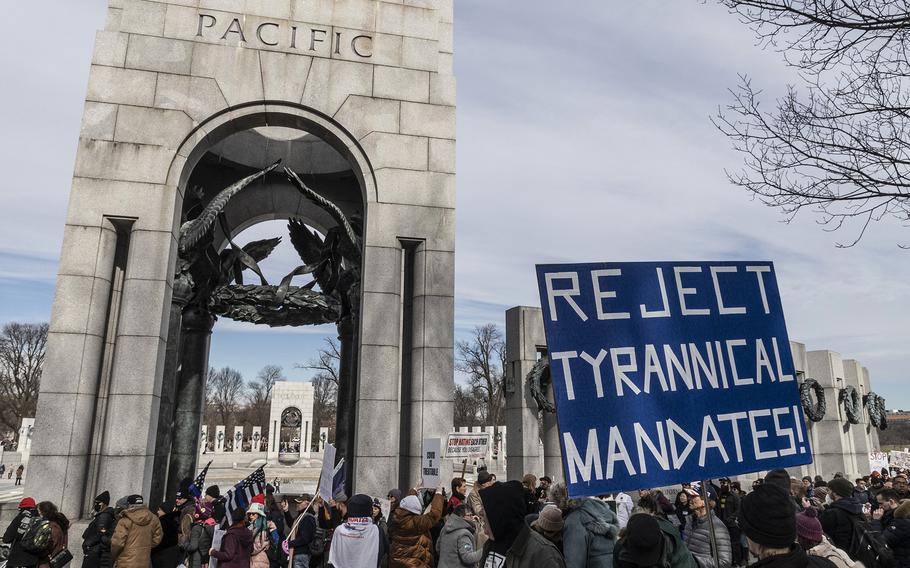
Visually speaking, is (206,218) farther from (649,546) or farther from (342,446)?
(649,546)

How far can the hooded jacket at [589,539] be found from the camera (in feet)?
16.1

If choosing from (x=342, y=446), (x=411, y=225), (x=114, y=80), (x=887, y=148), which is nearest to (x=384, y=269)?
(x=411, y=225)

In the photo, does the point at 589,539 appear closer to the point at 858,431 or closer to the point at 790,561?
the point at 790,561

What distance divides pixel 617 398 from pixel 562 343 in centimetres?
46

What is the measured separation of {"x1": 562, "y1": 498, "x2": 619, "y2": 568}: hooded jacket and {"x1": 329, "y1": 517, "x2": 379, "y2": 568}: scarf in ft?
6.37

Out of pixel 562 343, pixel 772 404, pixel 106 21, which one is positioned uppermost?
pixel 106 21

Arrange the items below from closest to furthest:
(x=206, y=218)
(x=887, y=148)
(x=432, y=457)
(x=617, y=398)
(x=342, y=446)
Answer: (x=617, y=398)
(x=887, y=148)
(x=432, y=457)
(x=206, y=218)
(x=342, y=446)

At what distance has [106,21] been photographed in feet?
40.3

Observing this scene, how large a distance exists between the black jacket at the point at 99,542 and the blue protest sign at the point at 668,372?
7317 millimetres

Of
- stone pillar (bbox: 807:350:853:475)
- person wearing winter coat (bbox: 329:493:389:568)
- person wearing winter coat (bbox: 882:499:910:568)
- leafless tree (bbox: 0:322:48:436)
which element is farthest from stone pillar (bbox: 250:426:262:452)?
person wearing winter coat (bbox: 882:499:910:568)

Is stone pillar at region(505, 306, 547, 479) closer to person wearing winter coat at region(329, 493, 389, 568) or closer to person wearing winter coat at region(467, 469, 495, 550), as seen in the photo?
person wearing winter coat at region(467, 469, 495, 550)

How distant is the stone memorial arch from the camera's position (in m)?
10.7

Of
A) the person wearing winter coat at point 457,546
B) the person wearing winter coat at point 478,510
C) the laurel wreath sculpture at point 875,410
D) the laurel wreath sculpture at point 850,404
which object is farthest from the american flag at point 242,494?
the laurel wreath sculpture at point 875,410

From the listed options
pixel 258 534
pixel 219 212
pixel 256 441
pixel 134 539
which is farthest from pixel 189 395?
pixel 256 441
